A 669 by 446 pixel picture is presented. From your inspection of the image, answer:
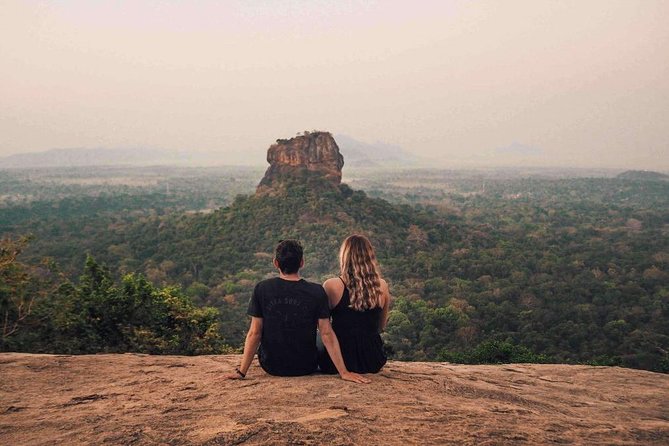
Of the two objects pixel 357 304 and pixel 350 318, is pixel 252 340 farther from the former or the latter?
pixel 357 304

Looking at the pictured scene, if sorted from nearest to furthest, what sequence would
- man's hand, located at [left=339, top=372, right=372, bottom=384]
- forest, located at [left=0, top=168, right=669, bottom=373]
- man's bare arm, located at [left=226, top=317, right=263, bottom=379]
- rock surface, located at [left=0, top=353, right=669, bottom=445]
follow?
rock surface, located at [left=0, top=353, right=669, bottom=445] → man's hand, located at [left=339, top=372, right=372, bottom=384] → man's bare arm, located at [left=226, top=317, right=263, bottom=379] → forest, located at [left=0, top=168, right=669, bottom=373]

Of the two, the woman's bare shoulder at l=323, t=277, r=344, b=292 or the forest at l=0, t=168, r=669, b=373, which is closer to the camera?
the woman's bare shoulder at l=323, t=277, r=344, b=292

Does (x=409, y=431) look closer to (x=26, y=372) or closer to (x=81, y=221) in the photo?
(x=26, y=372)

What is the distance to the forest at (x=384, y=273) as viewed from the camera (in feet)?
49.4

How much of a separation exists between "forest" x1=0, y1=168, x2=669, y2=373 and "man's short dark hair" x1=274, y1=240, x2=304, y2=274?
3.56 metres

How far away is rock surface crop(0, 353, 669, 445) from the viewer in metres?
3.92

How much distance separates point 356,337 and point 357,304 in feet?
1.49

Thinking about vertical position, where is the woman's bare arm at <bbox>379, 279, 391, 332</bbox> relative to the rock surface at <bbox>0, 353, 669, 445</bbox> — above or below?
above

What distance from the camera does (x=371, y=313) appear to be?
211 inches

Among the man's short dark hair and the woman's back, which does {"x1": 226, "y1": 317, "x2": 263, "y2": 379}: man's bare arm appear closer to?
the man's short dark hair

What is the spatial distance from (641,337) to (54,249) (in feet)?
157

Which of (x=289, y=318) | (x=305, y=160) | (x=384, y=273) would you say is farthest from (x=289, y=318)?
(x=305, y=160)

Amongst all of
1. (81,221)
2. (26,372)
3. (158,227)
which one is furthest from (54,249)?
(26,372)

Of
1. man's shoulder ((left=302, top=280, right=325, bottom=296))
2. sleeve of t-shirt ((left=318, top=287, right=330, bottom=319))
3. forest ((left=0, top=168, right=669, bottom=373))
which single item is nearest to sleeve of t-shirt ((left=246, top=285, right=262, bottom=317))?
man's shoulder ((left=302, top=280, right=325, bottom=296))
